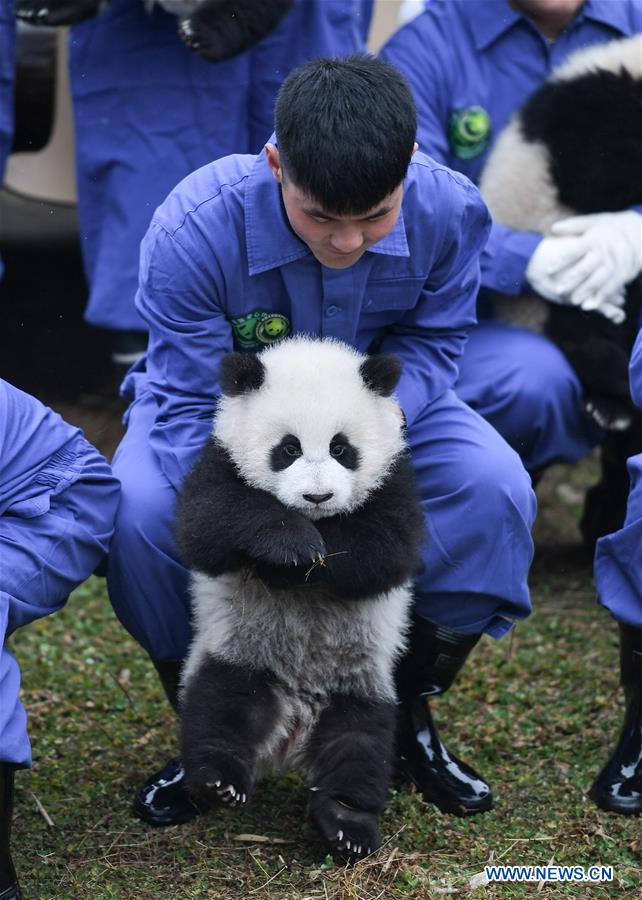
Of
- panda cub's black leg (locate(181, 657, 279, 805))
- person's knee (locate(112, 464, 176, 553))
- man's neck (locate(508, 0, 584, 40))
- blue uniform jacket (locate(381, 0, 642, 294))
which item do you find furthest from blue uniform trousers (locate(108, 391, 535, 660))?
man's neck (locate(508, 0, 584, 40))

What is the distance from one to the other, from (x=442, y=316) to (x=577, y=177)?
3.30 feet

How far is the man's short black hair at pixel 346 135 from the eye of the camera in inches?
99.7

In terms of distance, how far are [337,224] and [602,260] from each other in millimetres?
1396

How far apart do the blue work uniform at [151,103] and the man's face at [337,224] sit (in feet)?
4.79

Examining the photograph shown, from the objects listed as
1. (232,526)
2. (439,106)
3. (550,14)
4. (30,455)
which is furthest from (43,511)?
(550,14)

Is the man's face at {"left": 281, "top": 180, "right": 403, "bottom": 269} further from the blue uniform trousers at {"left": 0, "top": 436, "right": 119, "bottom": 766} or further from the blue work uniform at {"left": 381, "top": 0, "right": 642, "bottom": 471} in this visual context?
the blue work uniform at {"left": 381, "top": 0, "right": 642, "bottom": 471}

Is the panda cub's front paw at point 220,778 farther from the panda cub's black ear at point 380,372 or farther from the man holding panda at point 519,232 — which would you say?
the man holding panda at point 519,232

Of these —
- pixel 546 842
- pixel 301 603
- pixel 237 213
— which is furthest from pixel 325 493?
pixel 546 842

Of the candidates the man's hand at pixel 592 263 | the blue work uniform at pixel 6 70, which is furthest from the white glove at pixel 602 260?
the blue work uniform at pixel 6 70

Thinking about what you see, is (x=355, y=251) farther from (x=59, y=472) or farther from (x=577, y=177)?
(x=577, y=177)

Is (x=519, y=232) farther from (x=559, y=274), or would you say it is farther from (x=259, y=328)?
(x=259, y=328)

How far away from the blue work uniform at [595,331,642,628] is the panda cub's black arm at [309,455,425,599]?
556 millimetres

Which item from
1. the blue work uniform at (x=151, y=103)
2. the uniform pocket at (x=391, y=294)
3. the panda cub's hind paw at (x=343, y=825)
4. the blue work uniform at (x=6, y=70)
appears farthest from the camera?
the blue work uniform at (x=151, y=103)

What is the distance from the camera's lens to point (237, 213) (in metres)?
2.91
